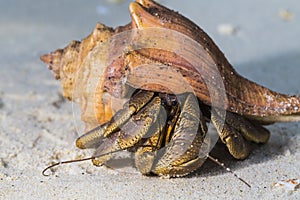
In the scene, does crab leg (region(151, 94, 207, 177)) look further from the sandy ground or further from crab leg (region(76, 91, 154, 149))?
crab leg (region(76, 91, 154, 149))

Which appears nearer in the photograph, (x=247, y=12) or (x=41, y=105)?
→ (x=41, y=105)

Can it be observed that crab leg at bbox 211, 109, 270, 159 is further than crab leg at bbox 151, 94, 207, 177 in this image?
Yes

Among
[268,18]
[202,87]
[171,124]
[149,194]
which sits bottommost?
[149,194]

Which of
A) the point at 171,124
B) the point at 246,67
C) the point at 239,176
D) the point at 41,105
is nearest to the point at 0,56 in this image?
the point at 41,105

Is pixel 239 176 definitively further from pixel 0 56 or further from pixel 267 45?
pixel 0 56

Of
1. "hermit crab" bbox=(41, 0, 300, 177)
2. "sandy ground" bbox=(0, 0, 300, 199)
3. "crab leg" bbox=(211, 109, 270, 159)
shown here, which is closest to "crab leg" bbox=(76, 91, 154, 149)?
"hermit crab" bbox=(41, 0, 300, 177)

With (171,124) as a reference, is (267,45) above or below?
above

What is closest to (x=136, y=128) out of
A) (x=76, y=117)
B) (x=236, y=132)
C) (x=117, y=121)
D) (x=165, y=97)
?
(x=117, y=121)
